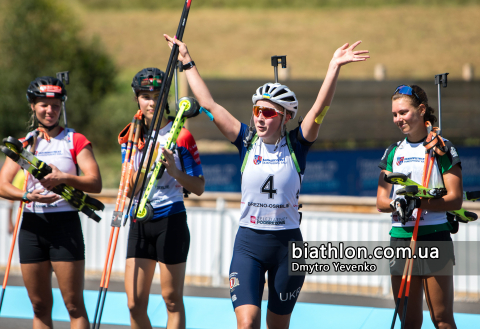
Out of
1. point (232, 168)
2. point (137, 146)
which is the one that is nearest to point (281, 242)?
point (137, 146)

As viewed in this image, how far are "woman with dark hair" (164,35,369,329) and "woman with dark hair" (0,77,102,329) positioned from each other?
4.43 ft

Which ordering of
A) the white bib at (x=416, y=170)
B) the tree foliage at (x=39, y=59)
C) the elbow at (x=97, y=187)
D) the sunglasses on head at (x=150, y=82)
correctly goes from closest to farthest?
the white bib at (x=416, y=170) < the sunglasses on head at (x=150, y=82) < the elbow at (x=97, y=187) < the tree foliage at (x=39, y=59)

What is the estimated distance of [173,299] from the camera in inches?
161

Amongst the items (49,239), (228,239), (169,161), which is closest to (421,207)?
(169,161)

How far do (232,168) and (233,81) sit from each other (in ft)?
8.97

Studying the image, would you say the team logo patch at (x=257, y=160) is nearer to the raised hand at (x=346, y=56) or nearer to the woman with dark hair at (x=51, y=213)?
the raised hand at (x=346, y=56)

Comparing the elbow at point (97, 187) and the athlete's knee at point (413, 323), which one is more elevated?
the elbow at point (97, 187)

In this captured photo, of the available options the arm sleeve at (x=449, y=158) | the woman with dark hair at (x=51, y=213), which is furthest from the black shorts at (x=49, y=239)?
the arm sleeve at (x=449, y=158)

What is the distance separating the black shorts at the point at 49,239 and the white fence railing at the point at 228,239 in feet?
11.9

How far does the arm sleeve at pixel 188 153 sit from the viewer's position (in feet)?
13.8

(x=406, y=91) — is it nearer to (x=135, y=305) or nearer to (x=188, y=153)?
(x=188, y=153)

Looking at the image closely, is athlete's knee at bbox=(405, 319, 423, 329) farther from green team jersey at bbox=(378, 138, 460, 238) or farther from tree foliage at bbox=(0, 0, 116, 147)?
tree foliage at bbox=(0, 0, 116, 147)

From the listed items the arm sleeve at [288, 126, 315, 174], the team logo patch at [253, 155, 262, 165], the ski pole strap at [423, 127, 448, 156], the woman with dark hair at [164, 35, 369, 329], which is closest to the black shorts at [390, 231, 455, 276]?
the ski pole strap at [423, 127, 448, 156]

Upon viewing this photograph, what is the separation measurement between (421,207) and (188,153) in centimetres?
178
